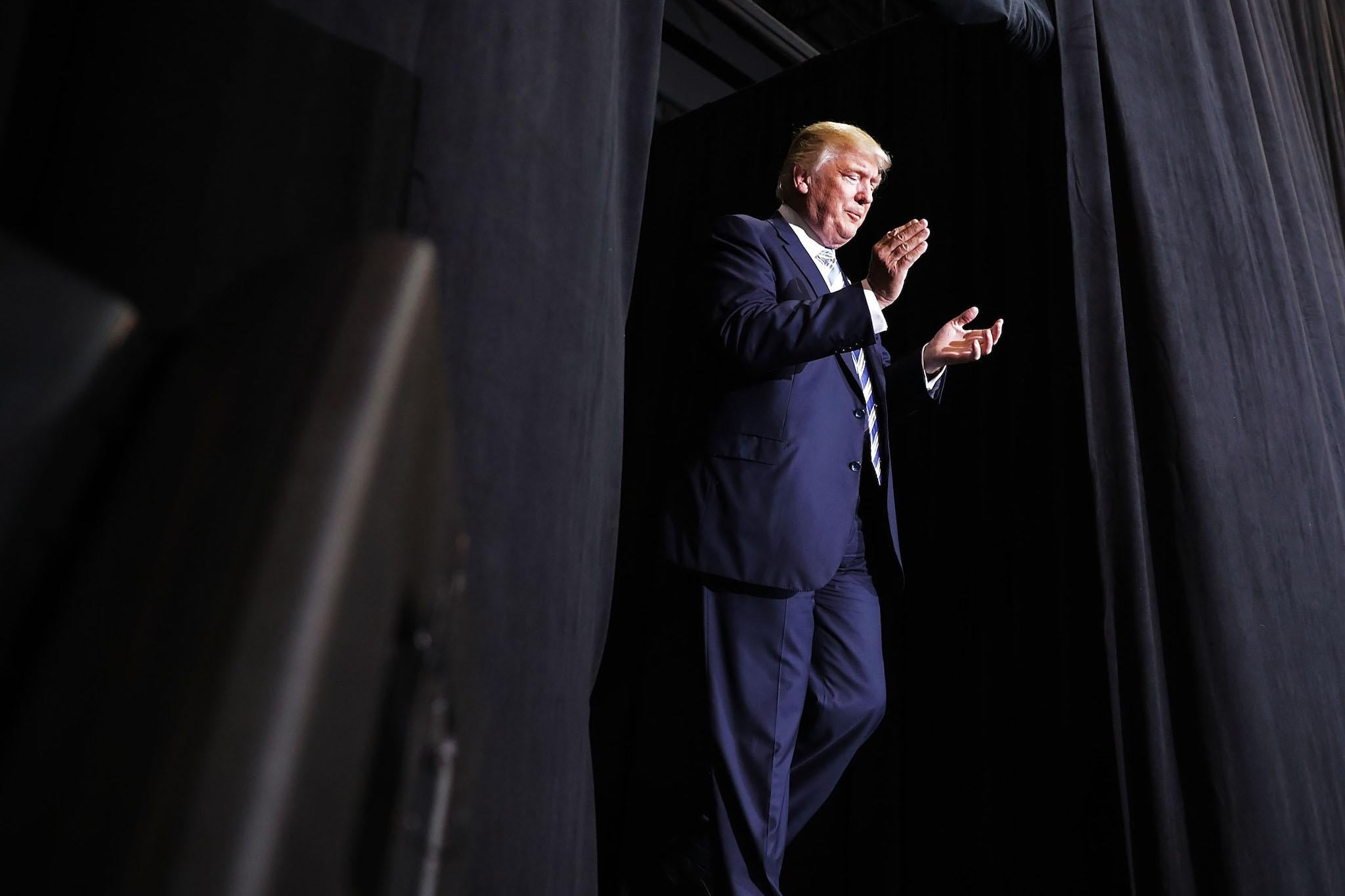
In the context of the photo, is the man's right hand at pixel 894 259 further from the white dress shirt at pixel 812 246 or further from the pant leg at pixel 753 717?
the pant leg at pixel 753 717

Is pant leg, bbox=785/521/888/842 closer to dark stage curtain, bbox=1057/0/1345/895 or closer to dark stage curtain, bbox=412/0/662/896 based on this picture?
dark stage curtain, bbox=1057/0/1345/895

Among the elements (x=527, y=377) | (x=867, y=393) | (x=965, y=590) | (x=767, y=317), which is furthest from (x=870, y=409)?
(x=527, y=377)

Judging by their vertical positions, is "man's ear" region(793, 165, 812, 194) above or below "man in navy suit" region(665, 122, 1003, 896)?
above

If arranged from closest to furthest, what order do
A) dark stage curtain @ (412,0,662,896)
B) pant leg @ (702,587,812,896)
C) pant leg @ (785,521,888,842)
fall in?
dark stage curtain @ (412,0,662,896) → pant leg @ (702,587,812,896) → pant leg @ (785,521,888,842)

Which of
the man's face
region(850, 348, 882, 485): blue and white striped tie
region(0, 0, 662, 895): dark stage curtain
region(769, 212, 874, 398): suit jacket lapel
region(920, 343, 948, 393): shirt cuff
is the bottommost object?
region(0, 0, 662, 895): dark stage curtain

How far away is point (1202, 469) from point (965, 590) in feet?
2.74

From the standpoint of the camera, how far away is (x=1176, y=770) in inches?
55.2

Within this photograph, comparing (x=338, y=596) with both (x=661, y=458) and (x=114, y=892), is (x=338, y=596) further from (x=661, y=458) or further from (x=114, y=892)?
(x=661, y=458)

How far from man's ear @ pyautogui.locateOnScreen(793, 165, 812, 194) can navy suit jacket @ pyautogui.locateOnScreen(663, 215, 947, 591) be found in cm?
21

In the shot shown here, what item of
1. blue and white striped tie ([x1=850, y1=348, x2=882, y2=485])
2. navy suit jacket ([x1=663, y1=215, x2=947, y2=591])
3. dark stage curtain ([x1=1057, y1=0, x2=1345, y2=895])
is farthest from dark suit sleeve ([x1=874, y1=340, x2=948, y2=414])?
dark stage curtain ([x1=1057, y1=0, x2=1345, y2=895])

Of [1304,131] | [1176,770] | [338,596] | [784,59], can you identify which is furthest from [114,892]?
[784,59]

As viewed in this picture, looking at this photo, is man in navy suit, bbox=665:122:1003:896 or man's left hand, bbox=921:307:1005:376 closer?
man in navy suit, bbox=665:122:1003:896

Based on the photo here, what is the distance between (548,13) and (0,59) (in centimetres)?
43

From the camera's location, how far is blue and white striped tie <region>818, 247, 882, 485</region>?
159 cm
